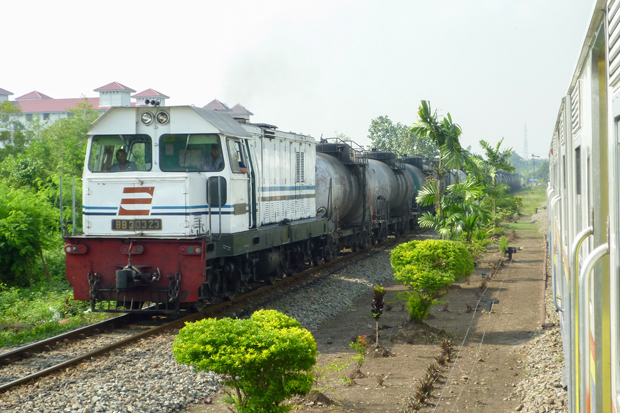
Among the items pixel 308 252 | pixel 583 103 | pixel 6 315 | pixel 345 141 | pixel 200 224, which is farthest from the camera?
pixel 345 141

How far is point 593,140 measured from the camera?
314 cm

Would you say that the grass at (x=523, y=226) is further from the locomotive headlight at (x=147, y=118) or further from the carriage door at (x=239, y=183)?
the locomotive headlight at (x=147, y=118)

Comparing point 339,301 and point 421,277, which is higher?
point 421,277

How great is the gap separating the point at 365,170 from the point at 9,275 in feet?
34.8

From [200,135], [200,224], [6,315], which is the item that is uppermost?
[200,135]

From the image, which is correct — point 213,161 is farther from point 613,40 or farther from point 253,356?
point 613,40

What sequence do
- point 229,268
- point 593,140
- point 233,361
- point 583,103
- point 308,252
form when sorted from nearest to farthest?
point 593,140, point 583,103, point 233,361, point 229,268, point 308,252

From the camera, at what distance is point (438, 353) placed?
31.1 ft

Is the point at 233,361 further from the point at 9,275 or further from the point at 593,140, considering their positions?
the point at 9,275

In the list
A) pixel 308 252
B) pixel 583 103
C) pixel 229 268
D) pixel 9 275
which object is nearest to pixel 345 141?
pixel 308 252

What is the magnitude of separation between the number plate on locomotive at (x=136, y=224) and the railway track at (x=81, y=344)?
1.60m

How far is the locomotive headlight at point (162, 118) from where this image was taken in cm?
1059

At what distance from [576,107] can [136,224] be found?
7.76 metres

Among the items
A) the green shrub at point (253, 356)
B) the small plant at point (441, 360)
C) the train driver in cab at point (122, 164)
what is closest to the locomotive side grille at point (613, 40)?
the green shrub at point (253, 356)
